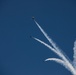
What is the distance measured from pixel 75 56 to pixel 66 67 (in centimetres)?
58

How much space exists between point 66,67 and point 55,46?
992 mm

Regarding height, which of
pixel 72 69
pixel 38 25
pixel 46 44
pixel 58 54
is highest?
pixel 38 25

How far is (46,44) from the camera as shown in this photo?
977 centimetres

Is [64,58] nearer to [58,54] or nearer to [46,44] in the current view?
[58,54]

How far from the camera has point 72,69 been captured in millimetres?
9047

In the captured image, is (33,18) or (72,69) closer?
(72,69)

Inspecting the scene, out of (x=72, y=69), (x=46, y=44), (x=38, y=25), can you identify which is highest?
(x=38, y=25)

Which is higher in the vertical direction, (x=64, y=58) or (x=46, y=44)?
(x=46, y=44)

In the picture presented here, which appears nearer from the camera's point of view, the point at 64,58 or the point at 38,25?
the point at 64,58

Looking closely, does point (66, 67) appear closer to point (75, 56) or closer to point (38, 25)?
point (75, 56)

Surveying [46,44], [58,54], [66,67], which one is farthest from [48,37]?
[66,67]

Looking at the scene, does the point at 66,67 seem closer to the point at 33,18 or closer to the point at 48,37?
the point at 48,37

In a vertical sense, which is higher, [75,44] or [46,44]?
[46,44]

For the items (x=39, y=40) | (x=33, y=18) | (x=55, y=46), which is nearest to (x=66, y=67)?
(x=55, y=46)
